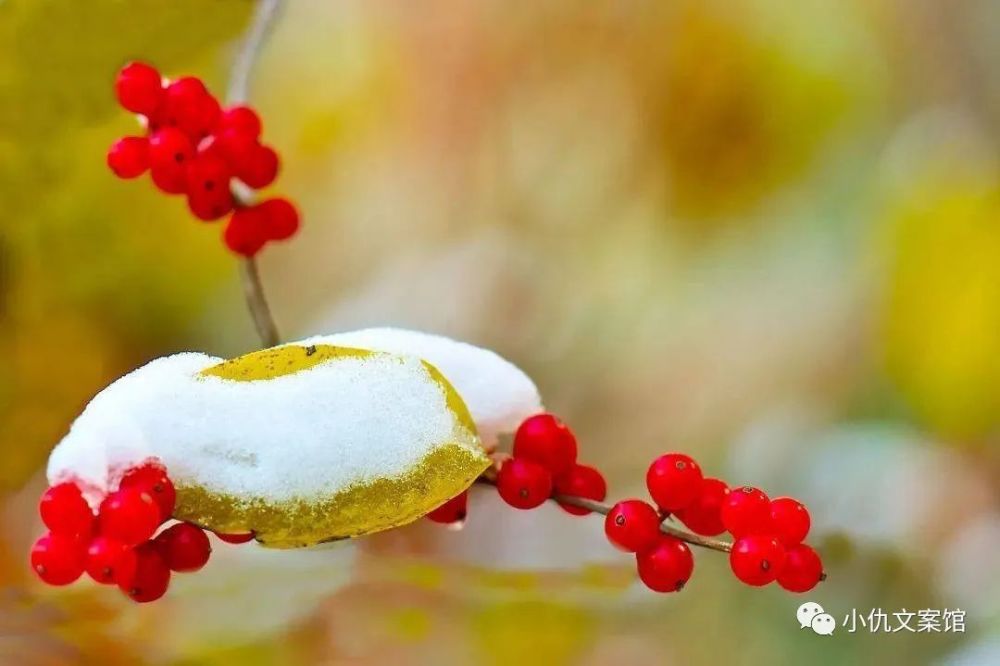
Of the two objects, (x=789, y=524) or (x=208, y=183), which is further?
(x=208, y=183)

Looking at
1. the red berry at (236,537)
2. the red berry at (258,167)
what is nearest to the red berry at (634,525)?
the red berry at (236,537)

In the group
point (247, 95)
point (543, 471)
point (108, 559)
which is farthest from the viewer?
point (247, 95)

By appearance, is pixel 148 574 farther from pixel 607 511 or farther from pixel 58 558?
pixel 607 511

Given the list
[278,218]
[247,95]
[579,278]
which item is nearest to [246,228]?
[278,218]

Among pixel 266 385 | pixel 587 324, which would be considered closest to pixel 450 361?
pixel 266 385

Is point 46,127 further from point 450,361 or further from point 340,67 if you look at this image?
point 450,361

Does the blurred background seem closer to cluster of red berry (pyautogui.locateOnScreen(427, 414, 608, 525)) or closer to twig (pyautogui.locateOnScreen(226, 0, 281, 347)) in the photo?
twig (pyautogui.locateOnScreen(226, 0, 281, 347))

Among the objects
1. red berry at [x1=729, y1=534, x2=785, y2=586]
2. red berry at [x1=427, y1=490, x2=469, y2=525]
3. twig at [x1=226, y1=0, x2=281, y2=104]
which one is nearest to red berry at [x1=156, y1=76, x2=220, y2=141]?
twig at [x1=226, y1=0, x2=281, y2=104]
